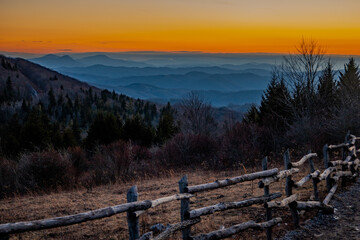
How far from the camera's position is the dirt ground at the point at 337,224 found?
646 cm

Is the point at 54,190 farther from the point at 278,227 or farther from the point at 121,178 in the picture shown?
the point at 278,227

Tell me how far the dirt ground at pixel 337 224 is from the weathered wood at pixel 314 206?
14cm

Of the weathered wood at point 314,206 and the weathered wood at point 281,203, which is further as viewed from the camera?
the weathered wood at point 314,206

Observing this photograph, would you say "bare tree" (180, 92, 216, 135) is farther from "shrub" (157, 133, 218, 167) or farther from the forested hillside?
"shrub" (157, 133, 218, 167)

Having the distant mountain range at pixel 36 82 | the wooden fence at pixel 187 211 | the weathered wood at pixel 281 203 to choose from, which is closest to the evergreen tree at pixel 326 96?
the wooden fence at pixel 187 211

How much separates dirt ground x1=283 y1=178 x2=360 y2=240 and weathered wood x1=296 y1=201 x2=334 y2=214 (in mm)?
142

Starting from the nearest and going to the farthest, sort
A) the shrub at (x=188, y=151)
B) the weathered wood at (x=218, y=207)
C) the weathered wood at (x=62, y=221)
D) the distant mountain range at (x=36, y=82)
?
the weathered wood at (x=62, y=221) → the weathered wood at (x=218, y=207) → the shrub at (x=188, y=151) → the distant mountain range at (x=36, y=82)

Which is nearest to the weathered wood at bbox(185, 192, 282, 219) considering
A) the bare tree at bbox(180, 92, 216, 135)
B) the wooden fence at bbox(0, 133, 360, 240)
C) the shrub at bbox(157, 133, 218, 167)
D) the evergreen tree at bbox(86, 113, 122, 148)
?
the wooden fence at bbox(0, 133, 360, 240)

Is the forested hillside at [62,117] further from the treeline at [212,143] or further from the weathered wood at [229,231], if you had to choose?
the weathered wood at [229,231]

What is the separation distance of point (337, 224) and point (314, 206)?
59 cm

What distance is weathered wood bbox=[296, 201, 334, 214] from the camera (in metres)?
7.02

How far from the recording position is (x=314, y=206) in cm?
733

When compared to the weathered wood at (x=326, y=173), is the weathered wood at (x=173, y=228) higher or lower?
higher

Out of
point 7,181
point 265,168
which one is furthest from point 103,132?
point 265,168
